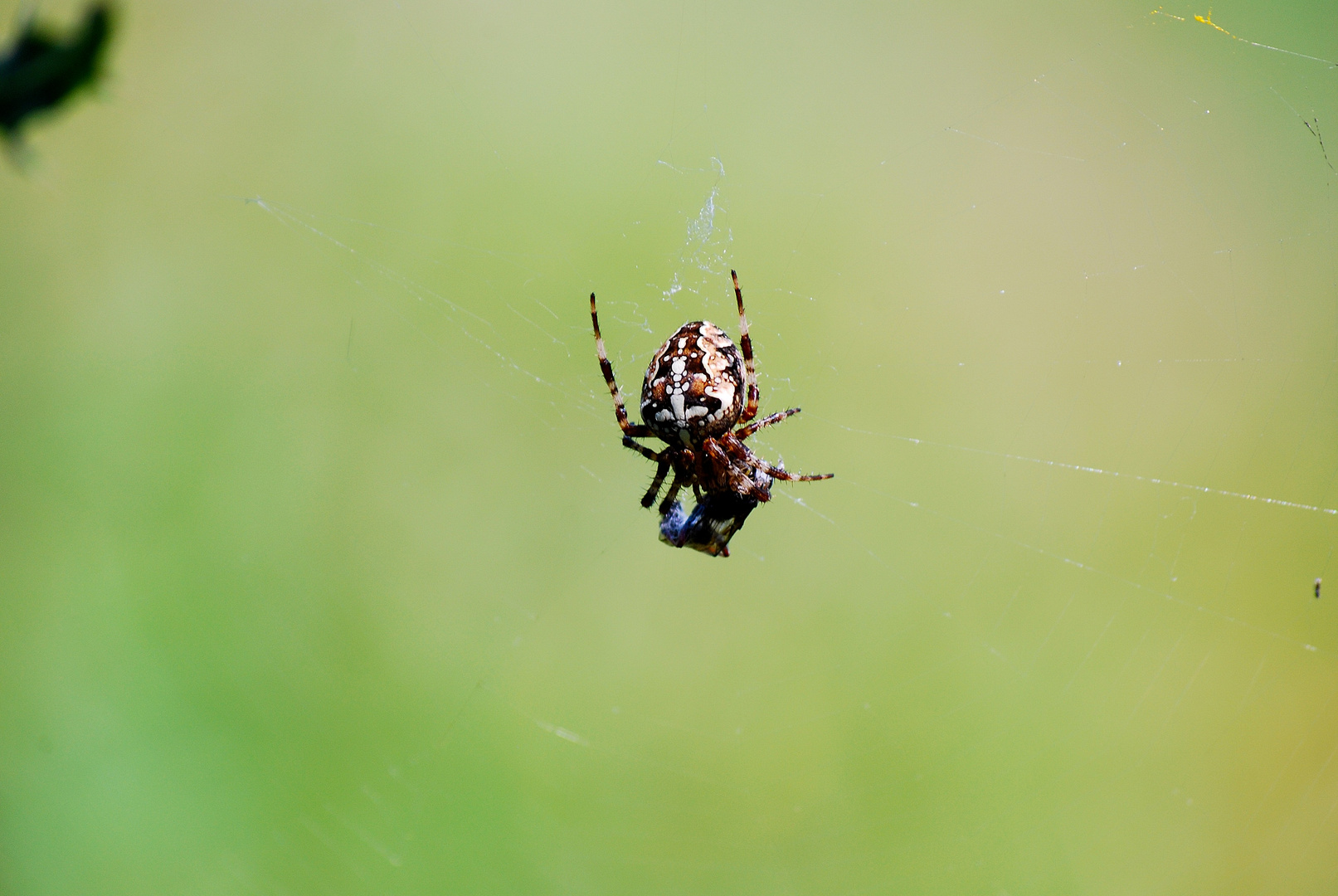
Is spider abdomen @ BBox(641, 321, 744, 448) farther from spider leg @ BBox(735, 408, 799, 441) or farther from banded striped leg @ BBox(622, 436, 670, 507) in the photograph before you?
banded striped leg @ BBox(622, 436, 670, 507)

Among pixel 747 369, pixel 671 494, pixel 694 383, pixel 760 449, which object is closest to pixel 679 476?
pixel 671 494

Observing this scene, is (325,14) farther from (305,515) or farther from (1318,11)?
(1318,11)

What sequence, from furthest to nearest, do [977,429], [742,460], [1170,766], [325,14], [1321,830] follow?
[325,14] → [977,429] → [1170,766] → [1321,830] → [742,460]

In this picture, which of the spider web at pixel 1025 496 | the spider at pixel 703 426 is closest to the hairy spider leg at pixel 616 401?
the spider at pixel 703 426

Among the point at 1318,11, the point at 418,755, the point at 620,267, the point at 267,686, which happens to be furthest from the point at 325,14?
the point at 1318,11

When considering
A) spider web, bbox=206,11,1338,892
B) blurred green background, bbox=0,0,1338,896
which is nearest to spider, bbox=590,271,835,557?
blurred green background, bbox=0,0,1338,896

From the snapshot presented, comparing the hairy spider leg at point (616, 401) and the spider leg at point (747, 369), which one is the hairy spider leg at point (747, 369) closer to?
the spider leg at point (747, 369)
